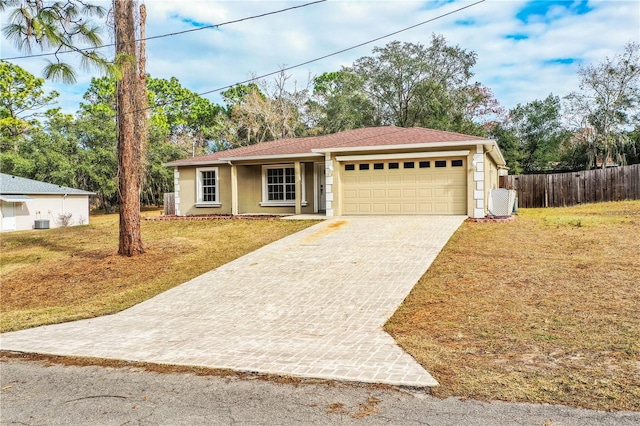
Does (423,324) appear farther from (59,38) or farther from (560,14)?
(560,14)

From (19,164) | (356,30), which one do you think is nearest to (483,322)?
(356,30)

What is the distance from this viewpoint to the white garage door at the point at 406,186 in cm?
1583

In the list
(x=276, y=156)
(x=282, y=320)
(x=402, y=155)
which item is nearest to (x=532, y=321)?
(x=282, y=320)

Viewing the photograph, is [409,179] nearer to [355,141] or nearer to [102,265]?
[355,141]

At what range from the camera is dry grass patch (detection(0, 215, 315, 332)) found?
337 inches

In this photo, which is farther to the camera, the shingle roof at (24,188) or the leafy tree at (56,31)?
the shingle roof at (24,188)

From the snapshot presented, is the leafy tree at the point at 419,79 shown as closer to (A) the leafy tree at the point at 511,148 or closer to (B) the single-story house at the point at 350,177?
(A) the leafy tree at the point at 511,148

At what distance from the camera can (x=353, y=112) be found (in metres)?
35.1

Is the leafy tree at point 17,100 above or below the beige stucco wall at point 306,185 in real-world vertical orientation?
above

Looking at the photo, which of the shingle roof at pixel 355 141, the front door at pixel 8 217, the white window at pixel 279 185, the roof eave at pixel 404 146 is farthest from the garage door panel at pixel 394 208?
the front door at pixel 8 217

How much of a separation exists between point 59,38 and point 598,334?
7.62 m

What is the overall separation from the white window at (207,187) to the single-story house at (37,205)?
13464 mm

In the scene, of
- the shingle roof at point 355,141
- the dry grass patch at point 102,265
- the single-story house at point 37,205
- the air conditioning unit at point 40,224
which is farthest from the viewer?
the air conditioning unit at point 40,224

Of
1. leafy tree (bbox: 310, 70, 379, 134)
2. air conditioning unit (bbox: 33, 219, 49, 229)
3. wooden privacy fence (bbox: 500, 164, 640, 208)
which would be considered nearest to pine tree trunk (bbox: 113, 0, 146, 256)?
wooden privacy fence (bbox: 500, 164, 640, 208)
